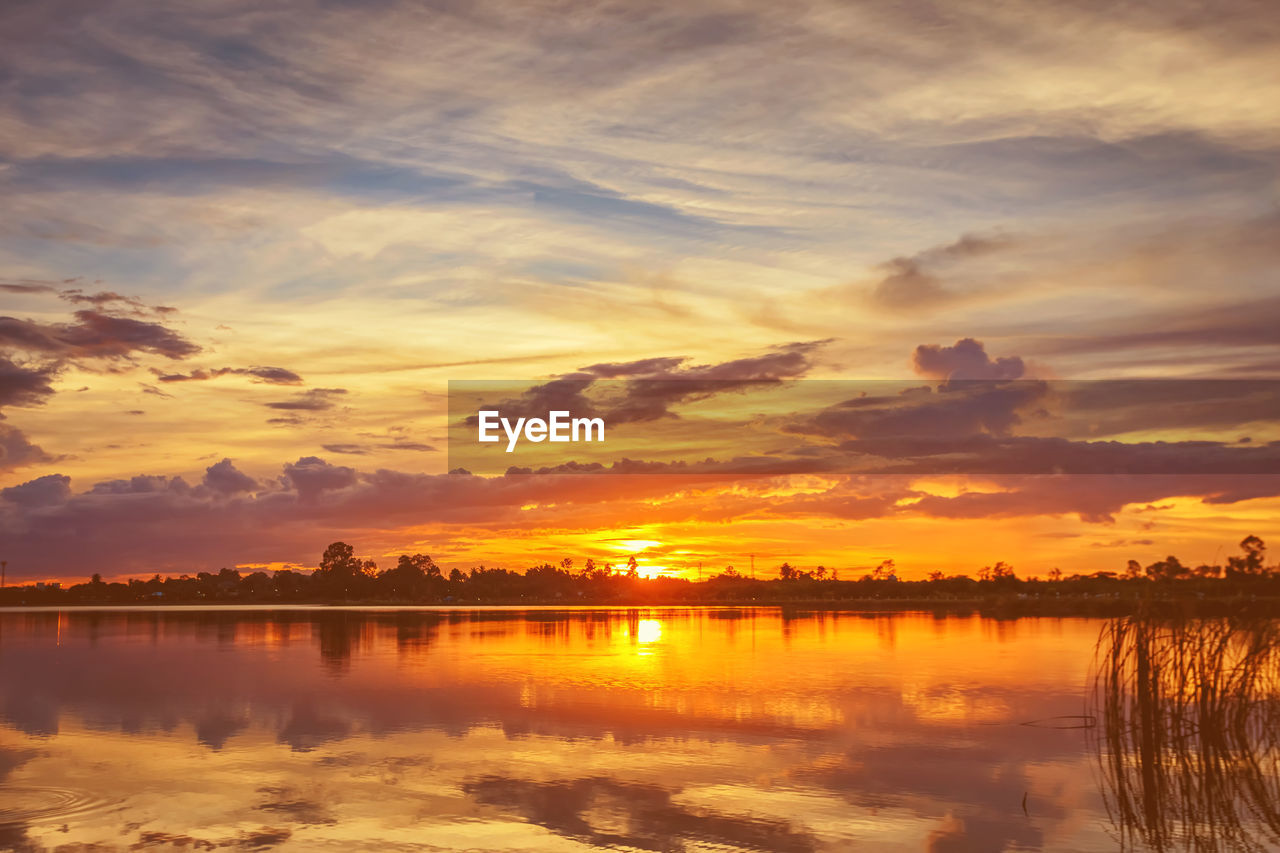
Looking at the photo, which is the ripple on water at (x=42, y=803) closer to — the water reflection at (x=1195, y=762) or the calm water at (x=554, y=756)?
the calm water at (x=554, y=756)

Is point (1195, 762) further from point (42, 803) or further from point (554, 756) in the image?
point (42, 803)

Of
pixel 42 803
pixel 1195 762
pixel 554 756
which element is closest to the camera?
pixel 42 803

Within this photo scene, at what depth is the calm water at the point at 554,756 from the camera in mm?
15664

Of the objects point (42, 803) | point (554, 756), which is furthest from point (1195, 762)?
point (42, 803)

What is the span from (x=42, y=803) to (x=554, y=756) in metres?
9.52

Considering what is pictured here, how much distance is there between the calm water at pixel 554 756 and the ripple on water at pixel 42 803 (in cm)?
8

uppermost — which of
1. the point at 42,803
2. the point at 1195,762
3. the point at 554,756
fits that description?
the point at 42,803

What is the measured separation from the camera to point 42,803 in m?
17.2

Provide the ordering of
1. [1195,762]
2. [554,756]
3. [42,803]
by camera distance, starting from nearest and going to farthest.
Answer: [42,803] → [1195,762] → [554,756]

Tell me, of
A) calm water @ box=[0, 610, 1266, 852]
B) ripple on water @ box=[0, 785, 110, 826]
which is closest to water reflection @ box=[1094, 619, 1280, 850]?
calm water @ box=[0, 610, 1266, 852]

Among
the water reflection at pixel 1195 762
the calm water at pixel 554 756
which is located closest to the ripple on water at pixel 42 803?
the calm water at pixel 554 756

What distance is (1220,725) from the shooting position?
20.2 meters

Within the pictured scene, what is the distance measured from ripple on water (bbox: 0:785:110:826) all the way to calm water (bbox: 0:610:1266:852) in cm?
8

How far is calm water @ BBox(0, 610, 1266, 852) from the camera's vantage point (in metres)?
15.7
